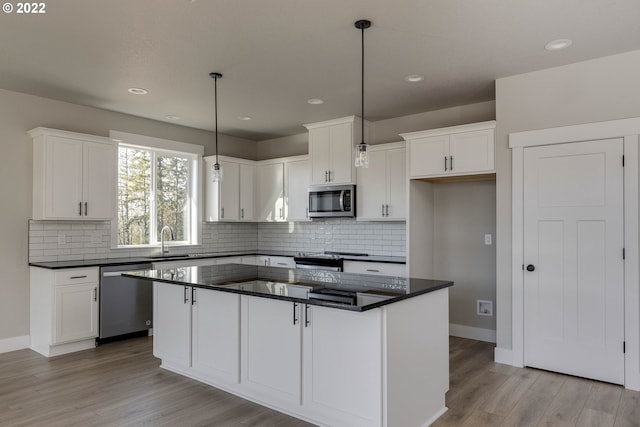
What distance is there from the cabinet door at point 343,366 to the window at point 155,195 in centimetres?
356

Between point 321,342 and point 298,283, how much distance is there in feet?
1.75

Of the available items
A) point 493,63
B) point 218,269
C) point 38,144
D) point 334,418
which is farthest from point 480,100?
point 38,144

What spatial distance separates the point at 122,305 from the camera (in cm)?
471

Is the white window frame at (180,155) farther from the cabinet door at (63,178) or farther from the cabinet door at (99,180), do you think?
the cabinet door at (63,178)

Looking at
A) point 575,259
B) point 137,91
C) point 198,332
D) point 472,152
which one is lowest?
point 198,332

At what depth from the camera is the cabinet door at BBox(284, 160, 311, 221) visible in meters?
6.03

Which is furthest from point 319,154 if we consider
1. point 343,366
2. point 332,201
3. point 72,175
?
point 343,366

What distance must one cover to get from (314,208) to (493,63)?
2.87 meters

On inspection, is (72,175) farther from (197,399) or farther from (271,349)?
(271,349)

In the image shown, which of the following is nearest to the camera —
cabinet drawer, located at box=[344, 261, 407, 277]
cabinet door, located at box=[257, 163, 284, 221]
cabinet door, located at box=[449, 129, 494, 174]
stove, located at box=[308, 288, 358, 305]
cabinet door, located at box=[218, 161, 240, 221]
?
stove, located at box=[308, 288, 358, 305]

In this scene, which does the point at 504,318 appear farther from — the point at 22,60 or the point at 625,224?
the point at 22,60

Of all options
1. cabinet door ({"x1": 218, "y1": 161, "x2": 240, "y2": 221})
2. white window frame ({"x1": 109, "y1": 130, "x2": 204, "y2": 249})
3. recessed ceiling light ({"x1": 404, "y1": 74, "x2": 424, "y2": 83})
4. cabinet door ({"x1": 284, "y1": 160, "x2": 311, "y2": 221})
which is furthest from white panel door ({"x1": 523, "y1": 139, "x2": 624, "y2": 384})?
white window frame ({"x1": 109, "y1": 130, "x2": 204, "y2": 249})

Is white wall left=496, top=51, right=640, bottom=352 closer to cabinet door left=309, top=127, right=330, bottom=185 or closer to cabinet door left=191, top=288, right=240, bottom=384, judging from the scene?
cabinet door left=309, top=127, right=330, bottom=185

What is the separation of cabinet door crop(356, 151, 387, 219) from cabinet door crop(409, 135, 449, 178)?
1.92ft
